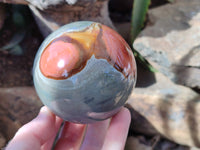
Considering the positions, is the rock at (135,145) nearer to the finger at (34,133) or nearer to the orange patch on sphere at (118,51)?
the finger at (34,133)

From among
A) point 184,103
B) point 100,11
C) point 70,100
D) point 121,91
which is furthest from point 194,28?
point 70,100

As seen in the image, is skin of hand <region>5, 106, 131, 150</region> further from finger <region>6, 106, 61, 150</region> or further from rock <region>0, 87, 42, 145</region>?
rock <region>0, 87, 42, 145</region>

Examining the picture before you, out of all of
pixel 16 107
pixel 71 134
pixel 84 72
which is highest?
pixel 84 72

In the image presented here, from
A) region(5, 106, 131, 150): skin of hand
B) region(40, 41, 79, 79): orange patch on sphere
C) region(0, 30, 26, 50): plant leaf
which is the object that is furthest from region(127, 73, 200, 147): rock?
region(0, 30, 26, 50): plant leaf


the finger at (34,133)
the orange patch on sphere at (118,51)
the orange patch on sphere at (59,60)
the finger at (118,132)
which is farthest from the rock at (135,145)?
the orange patch on sphere at (59,60)

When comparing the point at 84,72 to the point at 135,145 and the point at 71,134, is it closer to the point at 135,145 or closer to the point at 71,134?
the point at 71,134

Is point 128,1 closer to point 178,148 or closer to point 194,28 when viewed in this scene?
point 194,28

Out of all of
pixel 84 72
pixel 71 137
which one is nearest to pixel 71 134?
pixel 71 137
